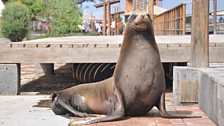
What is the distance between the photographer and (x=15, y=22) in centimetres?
2328

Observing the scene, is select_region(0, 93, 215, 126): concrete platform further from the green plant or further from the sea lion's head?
the green plant

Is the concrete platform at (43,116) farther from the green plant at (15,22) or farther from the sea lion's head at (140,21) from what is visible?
the green plant at (15,22)

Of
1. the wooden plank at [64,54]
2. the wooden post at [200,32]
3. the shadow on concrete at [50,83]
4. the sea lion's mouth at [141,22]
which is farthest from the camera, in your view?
the shadow on concrete at [50,83]

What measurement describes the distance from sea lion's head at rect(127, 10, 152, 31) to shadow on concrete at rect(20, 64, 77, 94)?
14.0ft

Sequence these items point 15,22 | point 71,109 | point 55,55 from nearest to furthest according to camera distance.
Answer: point 71,109
point 55,55
point 15,22

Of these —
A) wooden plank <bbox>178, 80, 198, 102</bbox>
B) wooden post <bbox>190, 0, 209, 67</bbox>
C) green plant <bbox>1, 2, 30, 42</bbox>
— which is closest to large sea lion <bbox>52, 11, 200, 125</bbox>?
wooden plank <bbox>178, 80, 198, 102</bbox>

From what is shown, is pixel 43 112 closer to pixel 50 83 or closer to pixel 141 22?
pixel 141 22

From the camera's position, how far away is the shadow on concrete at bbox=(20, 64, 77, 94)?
926 cm

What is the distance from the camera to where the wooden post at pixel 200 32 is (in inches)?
248

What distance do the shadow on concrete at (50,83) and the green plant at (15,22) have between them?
11.3 meters

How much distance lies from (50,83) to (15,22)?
13.6 meters

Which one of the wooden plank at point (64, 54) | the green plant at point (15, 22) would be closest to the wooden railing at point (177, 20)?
the wooden plank at point (64, 54)

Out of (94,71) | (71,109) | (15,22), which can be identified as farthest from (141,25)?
A: (15,22)

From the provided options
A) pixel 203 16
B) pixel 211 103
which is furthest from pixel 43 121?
pixel 203 16
